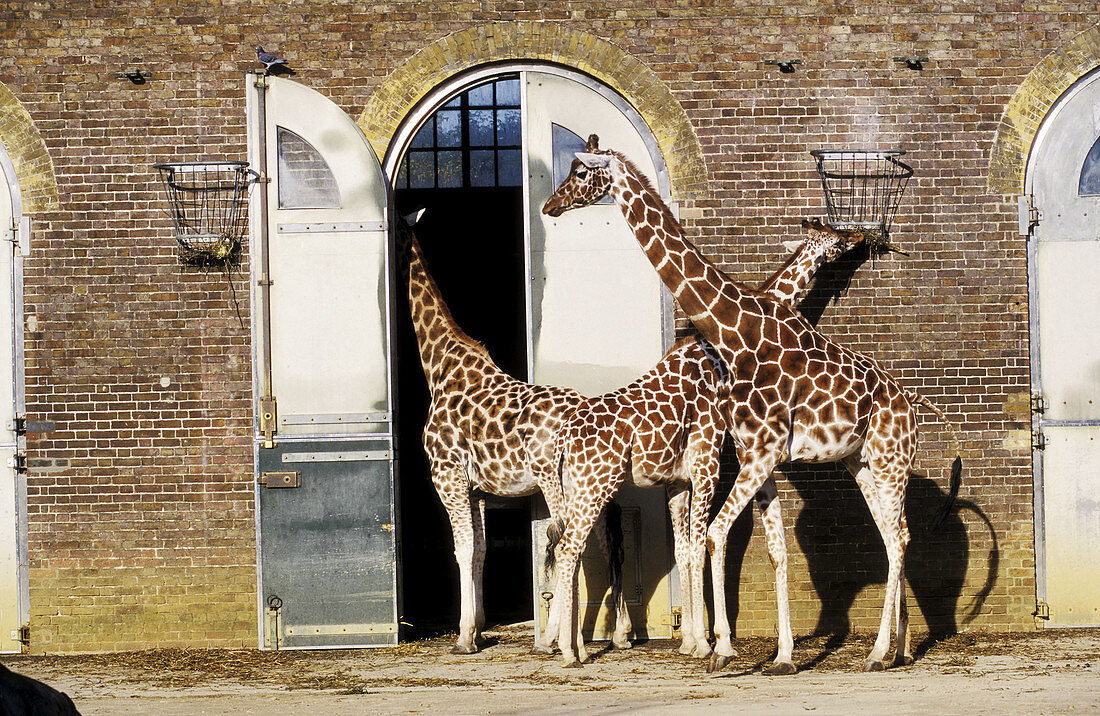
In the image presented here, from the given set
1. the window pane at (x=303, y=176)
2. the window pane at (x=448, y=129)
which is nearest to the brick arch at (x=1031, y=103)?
the window pane at (x=303, y=176)

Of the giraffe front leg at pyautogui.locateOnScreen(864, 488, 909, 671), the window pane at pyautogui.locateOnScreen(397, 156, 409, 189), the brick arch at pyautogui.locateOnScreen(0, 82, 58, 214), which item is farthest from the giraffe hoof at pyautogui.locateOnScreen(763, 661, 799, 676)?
the window pane at pyautogui.locateOnScreen(397, 156, 409, 189)

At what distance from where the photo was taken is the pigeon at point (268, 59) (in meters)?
9.54

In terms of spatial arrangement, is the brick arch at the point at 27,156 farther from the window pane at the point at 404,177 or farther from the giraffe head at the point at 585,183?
the window pane at the point at 404,177

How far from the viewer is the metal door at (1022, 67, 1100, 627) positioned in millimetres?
9766

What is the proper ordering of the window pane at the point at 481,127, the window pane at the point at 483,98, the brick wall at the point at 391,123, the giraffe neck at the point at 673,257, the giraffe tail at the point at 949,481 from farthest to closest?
the window pane at the point at 481,127 → the window pane at the point at 483,98 → the brick wall at the point at 391,123 → the giraffe tail at the point at 949,481 → the giraffe neck at the point at 673,257

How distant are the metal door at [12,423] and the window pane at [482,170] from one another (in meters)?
6.52

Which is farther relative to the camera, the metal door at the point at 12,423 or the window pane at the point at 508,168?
the window pane at the point at 508,168

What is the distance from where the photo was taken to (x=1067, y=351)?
32.3 ft

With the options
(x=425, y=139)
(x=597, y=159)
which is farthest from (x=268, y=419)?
(x=425, y=139)

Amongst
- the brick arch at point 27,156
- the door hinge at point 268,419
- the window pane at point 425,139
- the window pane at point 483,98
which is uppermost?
the window pane at point 483,98

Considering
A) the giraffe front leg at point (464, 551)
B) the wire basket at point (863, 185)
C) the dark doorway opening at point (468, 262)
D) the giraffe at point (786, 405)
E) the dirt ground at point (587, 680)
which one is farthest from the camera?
the dark doorway opening at point (468, 262)

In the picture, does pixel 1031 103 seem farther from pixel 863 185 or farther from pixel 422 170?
pixel 422 170

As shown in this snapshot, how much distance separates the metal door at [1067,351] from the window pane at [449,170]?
7.48 meters

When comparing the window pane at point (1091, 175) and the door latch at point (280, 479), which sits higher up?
the window pane at point (1091, 175)
